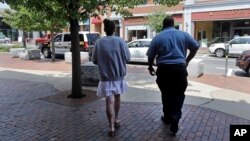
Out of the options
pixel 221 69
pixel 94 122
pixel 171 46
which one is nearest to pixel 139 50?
pixel 221 69

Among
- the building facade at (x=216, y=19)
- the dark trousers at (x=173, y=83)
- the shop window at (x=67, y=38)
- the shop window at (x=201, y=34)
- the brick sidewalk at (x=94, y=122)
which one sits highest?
the building facade at (x=216, y=19)

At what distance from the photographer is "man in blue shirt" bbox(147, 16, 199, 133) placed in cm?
501

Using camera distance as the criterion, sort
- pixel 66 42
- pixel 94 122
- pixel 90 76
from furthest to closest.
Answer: pixel 66 42 → pixel 90 76 → pixel 94 122

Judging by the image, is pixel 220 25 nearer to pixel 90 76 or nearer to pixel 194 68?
pixel 194 68

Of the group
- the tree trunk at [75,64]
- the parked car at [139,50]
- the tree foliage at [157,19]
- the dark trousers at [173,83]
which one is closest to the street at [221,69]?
the parked car at [139,50]

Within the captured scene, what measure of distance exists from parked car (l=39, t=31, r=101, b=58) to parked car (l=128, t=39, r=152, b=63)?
281cm

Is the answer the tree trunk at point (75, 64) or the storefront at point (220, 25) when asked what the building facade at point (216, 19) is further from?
the tree trunk at point (75, 64)

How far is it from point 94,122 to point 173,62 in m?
1.98

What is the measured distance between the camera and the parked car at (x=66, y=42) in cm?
→ 1852

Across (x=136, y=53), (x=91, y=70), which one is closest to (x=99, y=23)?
(x=136, y=53)

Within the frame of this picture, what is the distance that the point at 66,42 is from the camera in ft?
64.3

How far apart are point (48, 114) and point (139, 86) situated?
3787mm

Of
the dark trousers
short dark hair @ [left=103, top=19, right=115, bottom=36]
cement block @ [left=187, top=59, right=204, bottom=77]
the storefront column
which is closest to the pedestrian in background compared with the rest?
short dark hair @ [left=103, top=19, right=115, bottom=36]

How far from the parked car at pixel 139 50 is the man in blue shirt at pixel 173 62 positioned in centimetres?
1165
